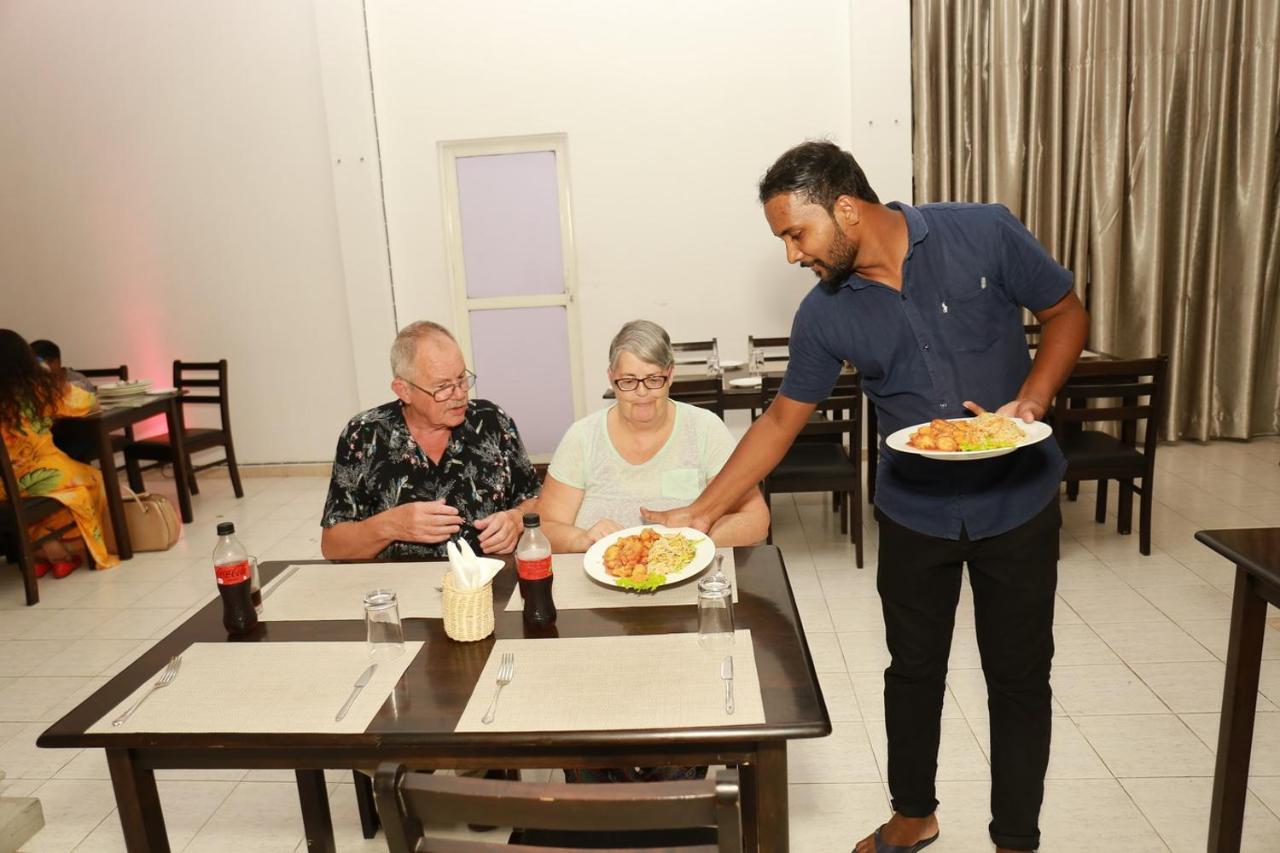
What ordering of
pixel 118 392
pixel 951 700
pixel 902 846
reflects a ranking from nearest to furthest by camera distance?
pixel 902 846
pixel 951 700
pixel 118 392

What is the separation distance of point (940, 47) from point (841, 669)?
12.8ft

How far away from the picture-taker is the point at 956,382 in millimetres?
1878

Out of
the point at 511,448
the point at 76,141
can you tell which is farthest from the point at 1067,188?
the point at 76,141

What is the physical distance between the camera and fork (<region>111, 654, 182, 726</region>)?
149cm

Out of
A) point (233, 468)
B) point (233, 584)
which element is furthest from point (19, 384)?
point (233, 584)

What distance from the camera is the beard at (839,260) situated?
1.83m

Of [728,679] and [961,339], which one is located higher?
[961,339]

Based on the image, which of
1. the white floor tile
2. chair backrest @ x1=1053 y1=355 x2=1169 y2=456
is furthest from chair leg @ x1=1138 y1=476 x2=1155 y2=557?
the white floor tile

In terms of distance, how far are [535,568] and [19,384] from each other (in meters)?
3.68

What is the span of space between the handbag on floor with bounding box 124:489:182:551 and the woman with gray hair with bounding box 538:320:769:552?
3.24 m

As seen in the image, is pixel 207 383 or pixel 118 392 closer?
pixel 118 392

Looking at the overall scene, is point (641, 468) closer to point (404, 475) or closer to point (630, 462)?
point (630, 462)

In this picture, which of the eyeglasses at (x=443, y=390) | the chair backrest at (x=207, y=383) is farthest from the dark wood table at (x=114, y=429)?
the eyeglasses at (x=443, y=390)

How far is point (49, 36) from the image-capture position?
237 inches
